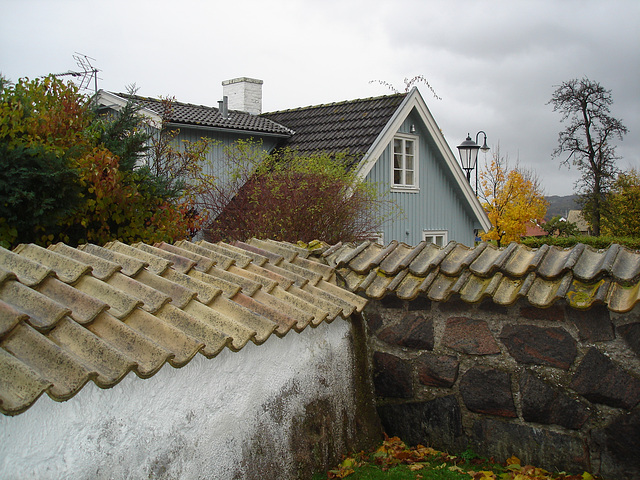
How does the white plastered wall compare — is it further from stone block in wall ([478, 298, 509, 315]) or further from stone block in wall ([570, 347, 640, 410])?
stone block in wall ([570, 347, 640, 410])

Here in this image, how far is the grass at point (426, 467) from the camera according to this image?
328cm

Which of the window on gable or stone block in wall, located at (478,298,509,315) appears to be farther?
the window on gable

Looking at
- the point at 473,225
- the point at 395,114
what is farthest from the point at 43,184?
the point at 473,225

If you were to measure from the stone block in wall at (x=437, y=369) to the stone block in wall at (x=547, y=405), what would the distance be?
0.43 m

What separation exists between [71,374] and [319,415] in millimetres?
1681

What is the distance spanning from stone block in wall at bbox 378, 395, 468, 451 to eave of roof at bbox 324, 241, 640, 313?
2.46 feet

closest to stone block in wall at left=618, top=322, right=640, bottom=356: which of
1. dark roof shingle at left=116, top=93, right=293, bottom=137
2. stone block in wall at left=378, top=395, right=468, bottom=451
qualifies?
stone block in wall at left=378, top=395, right=468, bottom=451

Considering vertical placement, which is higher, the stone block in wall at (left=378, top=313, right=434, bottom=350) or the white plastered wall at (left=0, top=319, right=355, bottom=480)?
the stone block in wall at (left=378, top=313, right=434, bottom=350)

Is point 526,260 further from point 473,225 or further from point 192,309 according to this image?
point 473,225

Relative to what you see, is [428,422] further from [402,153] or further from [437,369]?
[402,153]

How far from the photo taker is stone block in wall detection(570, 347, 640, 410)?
3.17 metres

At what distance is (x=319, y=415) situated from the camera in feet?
11.4

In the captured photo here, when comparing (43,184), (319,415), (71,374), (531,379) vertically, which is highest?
(43,184)

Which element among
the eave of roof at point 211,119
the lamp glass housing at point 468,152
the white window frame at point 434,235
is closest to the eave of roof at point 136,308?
the eave of roof at point 211,119
